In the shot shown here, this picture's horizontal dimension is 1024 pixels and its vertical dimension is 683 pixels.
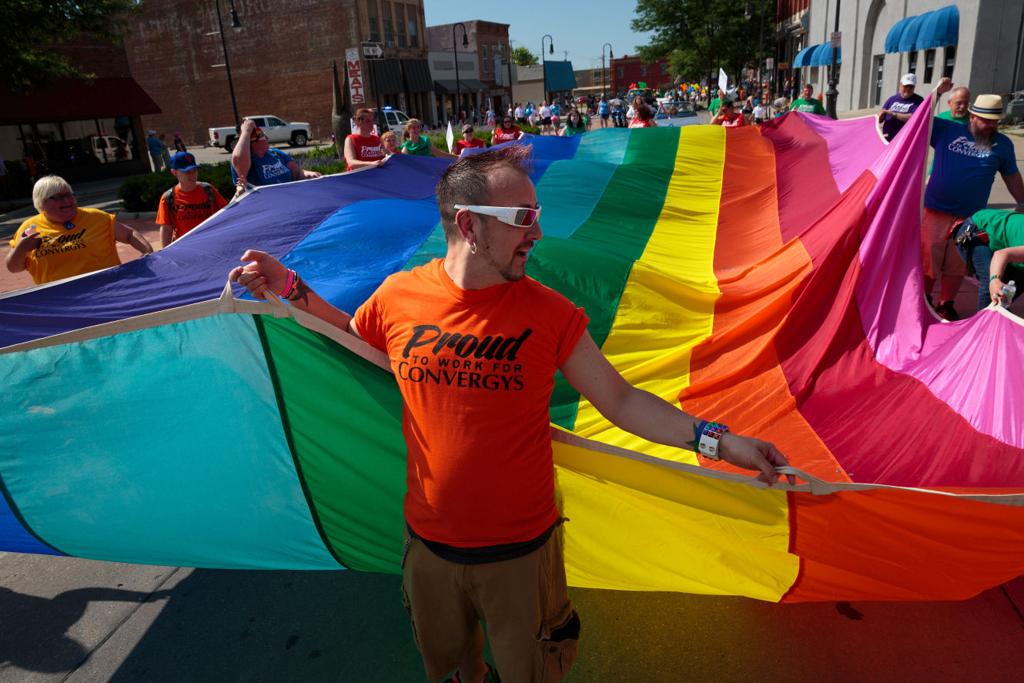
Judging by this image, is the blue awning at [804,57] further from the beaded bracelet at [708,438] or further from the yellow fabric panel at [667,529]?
the beaded bracelet at [708,438]

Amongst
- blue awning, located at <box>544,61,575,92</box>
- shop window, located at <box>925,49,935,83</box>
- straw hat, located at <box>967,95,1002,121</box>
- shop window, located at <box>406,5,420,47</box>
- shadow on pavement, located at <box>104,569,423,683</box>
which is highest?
shop window, located at <box>406,5,420,47</box>

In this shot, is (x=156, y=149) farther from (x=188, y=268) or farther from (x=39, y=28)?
(x=188, y=268)

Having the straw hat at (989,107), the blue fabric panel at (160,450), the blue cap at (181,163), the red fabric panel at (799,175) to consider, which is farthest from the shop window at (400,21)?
the blue fabric panel at (160,450)

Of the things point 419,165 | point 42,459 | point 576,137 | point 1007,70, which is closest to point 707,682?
point 42,459

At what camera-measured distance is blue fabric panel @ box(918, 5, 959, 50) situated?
22703mm

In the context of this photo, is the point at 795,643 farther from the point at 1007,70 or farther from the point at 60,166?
the point at 60,166

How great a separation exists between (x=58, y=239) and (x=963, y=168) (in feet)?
22.5

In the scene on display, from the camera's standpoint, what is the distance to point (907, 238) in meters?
4.00

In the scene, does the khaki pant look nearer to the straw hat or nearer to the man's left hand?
the man's left hand

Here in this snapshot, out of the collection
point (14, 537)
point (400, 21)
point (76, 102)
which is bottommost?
point (14, 537)

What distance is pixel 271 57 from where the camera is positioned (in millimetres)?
46344

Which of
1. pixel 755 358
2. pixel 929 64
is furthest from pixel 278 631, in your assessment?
pixel 929 64

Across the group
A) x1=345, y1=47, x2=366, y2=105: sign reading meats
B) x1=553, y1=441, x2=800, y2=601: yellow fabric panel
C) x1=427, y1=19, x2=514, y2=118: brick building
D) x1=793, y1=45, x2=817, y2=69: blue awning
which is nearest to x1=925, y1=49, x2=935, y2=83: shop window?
x1=793, y1=45, x2=817, y2=69: blue awning

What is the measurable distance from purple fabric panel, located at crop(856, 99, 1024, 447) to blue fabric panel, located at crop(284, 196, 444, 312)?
8.20 ft
